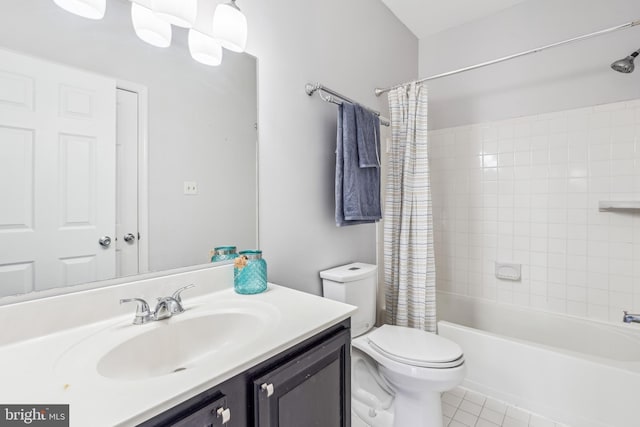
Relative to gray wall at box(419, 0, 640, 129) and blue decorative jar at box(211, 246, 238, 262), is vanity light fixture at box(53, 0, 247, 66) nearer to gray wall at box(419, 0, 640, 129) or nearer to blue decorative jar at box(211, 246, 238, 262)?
blue decorative jar at box(211, 246, 238, 262)

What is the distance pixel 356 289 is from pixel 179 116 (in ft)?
3.79

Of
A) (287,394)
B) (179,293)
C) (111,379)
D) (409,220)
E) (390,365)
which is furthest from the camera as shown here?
(409,220)

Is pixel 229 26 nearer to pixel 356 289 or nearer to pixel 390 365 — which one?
pixel 356 289

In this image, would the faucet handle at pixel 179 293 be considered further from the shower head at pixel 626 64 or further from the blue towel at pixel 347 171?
the shower head at pixel 626 64

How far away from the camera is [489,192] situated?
2.30 metres

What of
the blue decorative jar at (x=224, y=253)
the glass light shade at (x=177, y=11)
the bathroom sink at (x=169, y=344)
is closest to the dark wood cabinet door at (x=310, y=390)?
the bathroom sink at (x=169, y=344)

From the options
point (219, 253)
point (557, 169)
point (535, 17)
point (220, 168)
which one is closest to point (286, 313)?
point (219, 253)

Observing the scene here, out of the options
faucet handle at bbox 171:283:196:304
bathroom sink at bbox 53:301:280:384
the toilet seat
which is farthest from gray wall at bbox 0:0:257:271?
the toilet seat

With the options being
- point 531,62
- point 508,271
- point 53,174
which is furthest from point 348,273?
point 531,62

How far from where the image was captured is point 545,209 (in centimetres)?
208

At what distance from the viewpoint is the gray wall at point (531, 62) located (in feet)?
6.22

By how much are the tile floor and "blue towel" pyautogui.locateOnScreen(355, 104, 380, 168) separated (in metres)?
1.41

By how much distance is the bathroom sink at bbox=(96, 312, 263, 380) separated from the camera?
758 millimetres

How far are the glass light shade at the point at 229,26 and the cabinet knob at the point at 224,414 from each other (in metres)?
1.18
